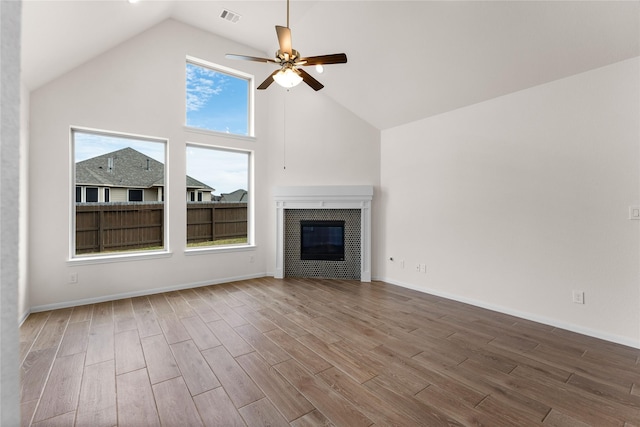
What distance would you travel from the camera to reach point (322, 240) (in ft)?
17.0

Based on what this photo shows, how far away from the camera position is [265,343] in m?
2.73

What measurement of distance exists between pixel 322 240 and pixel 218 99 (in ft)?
9.91

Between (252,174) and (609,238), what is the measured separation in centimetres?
479

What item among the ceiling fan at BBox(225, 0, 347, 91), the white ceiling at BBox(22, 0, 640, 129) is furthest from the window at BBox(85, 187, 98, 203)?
the ceiling fan at BBox(225, 0, 347, 91)

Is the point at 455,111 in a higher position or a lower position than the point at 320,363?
higher

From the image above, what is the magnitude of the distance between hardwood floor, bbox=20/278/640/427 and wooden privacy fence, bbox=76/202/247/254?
35.8 inches

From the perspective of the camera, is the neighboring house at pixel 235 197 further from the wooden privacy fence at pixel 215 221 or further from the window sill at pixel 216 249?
the window sill at pixel 216 249

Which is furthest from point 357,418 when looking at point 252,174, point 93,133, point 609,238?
point 93,133

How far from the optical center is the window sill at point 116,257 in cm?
372

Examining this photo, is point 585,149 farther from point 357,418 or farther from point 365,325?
point 357,418

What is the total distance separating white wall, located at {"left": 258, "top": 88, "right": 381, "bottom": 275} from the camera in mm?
4996

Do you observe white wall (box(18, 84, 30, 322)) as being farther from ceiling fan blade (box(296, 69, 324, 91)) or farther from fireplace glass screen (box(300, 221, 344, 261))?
fireplace glass screen (box(300, 221, 344, 261))

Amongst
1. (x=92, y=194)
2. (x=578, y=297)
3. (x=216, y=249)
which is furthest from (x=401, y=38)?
(x=92, y=194)

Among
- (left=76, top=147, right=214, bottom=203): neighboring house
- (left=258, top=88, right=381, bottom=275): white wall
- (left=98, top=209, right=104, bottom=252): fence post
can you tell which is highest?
(left=258, top=88, right=381, bottom=275): white wall
